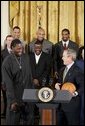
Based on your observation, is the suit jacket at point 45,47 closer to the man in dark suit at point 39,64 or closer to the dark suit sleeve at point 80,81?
the man in dark suit at point 39,64

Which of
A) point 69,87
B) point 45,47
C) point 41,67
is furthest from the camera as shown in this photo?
point 45,47

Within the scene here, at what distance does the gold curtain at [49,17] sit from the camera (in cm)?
859

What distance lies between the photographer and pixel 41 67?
6.63 meters

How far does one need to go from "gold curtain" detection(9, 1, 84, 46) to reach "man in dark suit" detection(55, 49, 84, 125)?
348 centimetres

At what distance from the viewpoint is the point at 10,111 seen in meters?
5.27

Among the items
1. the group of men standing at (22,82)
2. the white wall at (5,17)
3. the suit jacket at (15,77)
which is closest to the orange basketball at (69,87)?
the group of men standing at (22,82)

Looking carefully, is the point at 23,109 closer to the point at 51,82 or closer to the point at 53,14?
the point at 51,82

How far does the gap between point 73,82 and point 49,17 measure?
386cm

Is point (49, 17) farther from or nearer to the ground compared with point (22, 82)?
farther from the ground

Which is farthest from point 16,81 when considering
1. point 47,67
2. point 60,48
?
point 60,48

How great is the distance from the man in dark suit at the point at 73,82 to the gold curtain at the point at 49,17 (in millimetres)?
3476

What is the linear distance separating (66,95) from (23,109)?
4.89 feet

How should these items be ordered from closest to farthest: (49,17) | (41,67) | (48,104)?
(48,104), (41,67), (49,17)

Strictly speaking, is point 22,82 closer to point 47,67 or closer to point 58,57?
point 47,67
